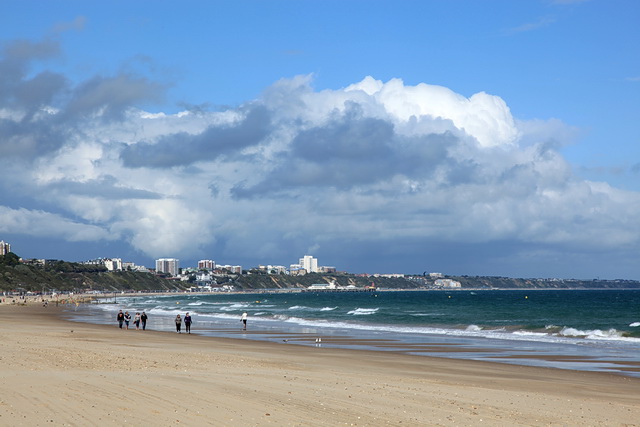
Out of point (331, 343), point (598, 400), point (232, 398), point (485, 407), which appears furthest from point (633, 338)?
point (232, 398)

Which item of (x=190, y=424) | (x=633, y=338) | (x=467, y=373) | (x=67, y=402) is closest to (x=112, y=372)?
(x=67, y=402)

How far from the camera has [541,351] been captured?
3406cm

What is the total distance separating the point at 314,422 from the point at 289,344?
25.3 metres

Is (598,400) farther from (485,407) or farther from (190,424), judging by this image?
(190,424)

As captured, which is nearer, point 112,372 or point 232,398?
point 232,398

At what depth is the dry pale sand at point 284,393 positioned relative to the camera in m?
12.3

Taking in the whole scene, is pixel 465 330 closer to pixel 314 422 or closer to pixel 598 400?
pixel 598 400

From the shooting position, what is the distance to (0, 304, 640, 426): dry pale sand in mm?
12289

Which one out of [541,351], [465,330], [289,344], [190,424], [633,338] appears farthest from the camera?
[465,330]

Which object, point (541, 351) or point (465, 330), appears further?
point (465, 330)

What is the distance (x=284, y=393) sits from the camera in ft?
50.2

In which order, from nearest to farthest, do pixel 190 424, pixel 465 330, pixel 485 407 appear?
1. pixel 190 424
2. pixel 485 407
3. pixel 465 330

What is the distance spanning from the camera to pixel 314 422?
12133 millimetres

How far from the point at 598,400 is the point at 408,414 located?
6.37 meters
